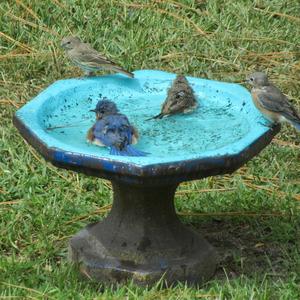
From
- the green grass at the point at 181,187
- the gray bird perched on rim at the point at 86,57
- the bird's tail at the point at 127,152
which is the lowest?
the green grass at the point at 181,187

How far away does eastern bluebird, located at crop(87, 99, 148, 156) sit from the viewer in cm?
554

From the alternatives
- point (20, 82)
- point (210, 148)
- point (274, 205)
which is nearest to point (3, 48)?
point (20, 82)

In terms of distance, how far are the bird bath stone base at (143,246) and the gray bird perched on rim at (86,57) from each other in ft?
6.06

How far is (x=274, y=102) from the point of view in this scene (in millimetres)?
6262

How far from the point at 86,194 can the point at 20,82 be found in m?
1.91

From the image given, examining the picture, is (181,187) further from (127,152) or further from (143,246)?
(127,152)

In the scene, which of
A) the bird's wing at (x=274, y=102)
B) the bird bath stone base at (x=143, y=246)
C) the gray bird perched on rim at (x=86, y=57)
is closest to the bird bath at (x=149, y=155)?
the bird bath stone base at (x=143, y=246)

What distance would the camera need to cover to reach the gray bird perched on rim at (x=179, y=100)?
6.06m

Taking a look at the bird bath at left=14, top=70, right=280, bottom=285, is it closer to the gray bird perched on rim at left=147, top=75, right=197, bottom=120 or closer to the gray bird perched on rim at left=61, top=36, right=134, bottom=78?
the gray bird perched on rim at left=147, top=75, right=197, bottom=120

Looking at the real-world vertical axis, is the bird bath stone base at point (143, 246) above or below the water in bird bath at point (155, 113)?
below

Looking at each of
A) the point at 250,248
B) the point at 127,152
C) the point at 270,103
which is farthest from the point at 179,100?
the point at 250,248

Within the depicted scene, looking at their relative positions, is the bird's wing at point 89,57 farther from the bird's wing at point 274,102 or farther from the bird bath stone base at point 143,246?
the bird bath stone base at point 143,246

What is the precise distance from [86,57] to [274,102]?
197 centimetres

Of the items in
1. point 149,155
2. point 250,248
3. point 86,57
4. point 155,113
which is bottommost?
point 250,248
